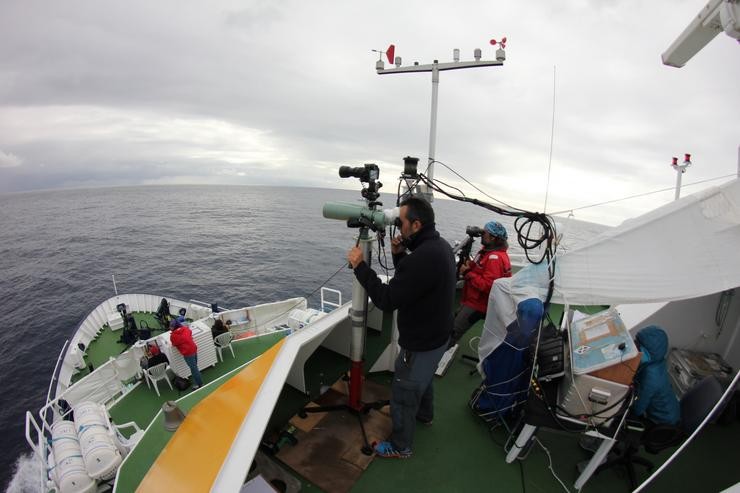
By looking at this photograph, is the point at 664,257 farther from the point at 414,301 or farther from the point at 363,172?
the point at 363,172

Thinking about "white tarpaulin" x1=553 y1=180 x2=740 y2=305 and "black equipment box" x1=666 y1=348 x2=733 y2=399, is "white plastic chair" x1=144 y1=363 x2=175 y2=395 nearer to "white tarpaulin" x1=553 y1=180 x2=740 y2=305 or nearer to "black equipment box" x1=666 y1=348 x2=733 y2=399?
"white tarpaulin" x1=553 y1=180 x2=740 y2=305

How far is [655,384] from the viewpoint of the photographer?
2.25 m

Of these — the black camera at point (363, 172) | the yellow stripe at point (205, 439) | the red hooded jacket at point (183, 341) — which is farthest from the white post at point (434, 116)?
the red hooded jacket at point (183, 341)

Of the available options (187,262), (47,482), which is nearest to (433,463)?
(47,482)

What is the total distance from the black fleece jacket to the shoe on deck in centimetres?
95

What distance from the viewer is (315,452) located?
8.43 ft

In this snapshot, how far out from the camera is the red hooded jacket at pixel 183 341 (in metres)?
6.86

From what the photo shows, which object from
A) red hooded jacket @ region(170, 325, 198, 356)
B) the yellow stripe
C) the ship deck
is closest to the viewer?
the yellow stripe

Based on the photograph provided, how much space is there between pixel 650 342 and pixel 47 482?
310 inches

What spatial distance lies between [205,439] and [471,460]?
208cm

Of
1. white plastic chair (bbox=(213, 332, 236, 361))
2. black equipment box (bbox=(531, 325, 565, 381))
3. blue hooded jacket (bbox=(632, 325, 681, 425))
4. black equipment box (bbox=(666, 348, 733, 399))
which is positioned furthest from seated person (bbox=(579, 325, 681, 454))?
white plastic chair (bbox=(213, 332, 236, 361))

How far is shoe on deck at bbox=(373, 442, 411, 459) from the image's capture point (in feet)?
8.46

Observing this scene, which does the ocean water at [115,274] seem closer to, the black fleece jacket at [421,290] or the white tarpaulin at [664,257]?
the black fleece jacket at [421,290]

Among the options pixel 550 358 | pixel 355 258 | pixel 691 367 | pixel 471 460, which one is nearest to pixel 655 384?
pixel 550 358
